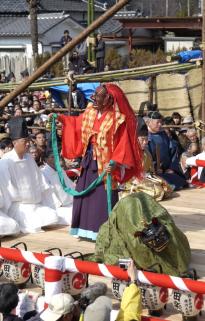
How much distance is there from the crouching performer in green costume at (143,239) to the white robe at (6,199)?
1.36 meters

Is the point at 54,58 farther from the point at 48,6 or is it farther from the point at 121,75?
the point at 48,6

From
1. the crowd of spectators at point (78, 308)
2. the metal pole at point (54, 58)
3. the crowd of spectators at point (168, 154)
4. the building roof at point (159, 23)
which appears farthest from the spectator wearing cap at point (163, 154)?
the building roof at point (159, 23)

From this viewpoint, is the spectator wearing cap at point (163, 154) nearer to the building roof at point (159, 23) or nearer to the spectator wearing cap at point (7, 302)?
the spectator wearing cap at point (7, 302)

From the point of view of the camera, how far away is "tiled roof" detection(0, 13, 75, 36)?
110ft

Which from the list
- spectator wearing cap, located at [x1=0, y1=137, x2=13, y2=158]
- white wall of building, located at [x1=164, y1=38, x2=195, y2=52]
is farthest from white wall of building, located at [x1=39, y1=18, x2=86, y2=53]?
spectator wearing cap, located at [x1=0, y1=137, x2=13, y2=158]

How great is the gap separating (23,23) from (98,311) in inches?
1219

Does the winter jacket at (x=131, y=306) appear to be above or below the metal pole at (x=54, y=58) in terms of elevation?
below

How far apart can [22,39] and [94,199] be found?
26864 mm

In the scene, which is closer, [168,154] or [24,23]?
[168,154]

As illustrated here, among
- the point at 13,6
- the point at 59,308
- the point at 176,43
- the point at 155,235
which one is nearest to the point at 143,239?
the point at 155,235

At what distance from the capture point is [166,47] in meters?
29.7

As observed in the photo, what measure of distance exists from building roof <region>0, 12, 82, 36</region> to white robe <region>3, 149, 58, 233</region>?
2559 cm

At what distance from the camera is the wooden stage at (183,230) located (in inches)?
279

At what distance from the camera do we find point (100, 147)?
24.2ft
